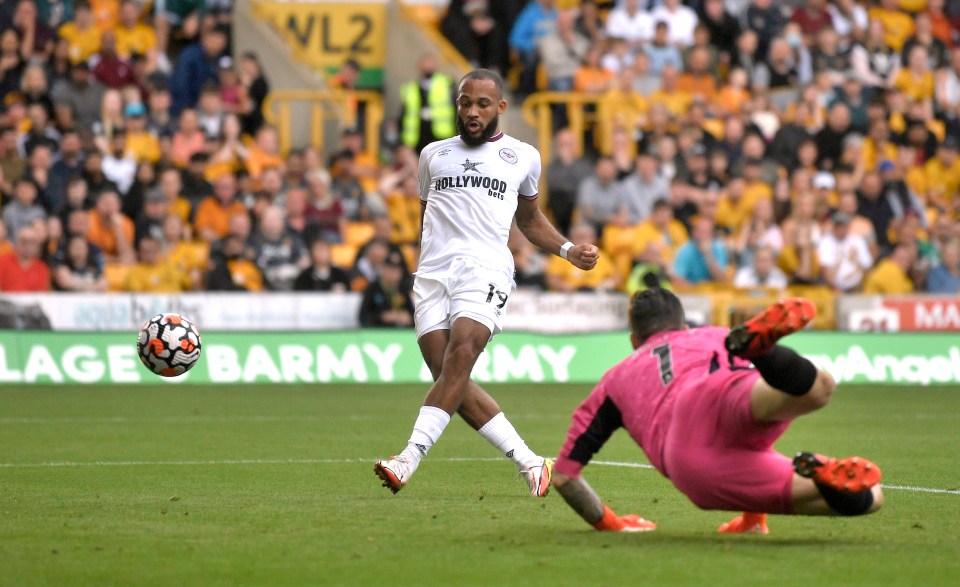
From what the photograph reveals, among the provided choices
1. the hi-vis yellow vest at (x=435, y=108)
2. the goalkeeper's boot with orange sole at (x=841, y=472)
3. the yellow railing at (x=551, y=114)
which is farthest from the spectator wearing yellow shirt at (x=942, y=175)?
the goalkeeper's boot with orange sole at (x=841, y=472)

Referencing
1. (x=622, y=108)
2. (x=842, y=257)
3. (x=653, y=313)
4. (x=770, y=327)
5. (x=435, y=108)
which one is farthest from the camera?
(x=622, y=108)

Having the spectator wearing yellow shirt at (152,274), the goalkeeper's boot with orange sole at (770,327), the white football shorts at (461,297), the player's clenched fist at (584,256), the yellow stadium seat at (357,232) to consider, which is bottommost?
the spectator wearing yellow shirt at (152,274)

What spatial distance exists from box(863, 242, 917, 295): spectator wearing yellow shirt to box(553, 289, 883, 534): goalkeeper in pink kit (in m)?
14.4

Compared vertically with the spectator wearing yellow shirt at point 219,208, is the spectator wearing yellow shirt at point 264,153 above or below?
above

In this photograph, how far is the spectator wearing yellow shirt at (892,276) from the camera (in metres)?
21.4

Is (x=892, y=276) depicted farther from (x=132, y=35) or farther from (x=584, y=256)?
(x=584, y=256)

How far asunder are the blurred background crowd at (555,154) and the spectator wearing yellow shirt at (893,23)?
42 millimetres

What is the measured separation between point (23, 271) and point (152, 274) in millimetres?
1480

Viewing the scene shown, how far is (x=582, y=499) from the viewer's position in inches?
288

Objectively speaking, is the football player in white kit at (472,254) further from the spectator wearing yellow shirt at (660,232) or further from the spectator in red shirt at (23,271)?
the spectator wearing yellow shirt at (660,232)

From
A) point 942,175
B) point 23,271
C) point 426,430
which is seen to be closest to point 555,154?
point 942,175

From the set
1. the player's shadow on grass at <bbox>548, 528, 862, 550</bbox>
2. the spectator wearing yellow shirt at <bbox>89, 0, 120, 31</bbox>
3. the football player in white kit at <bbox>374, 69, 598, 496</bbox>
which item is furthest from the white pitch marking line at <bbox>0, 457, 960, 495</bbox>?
the spectator wearing yellow shirt at <bbox>89, 0, 120, 31</bbox>

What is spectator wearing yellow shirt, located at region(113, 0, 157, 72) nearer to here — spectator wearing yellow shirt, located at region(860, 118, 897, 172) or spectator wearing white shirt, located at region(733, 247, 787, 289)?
spectator wearing white shirt, located at region(733, 247, 787, 289)

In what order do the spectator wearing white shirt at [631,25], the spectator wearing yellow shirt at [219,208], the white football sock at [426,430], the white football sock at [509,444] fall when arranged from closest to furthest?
the white football sock at [426,430], the white football sock at [509,444], the spectator wearing yellow shirt at [219,208], the spectator wearing white shirt at [631,25]
